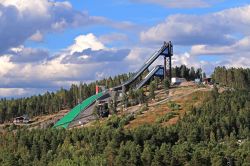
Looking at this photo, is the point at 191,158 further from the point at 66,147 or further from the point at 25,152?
the point at 25,152

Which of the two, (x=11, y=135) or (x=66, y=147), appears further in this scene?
(x=11, y=135)

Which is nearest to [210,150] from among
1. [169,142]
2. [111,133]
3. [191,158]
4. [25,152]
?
[191,158]

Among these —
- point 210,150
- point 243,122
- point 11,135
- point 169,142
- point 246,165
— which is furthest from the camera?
→ point 11,135

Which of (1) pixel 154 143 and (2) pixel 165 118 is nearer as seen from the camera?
(1) pixel 154 143

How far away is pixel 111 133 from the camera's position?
162625mm

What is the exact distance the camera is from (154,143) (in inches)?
6191

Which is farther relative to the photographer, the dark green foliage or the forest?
the dark green foliage

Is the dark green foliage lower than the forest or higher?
higher

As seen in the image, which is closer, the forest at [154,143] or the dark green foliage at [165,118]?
the forest at [154,143]

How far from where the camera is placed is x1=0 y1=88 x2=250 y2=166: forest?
140 meters

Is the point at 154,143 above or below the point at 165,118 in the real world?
below

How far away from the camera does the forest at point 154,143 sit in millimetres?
139875

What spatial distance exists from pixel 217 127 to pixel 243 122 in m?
8.85

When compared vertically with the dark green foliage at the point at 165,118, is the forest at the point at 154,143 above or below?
below
